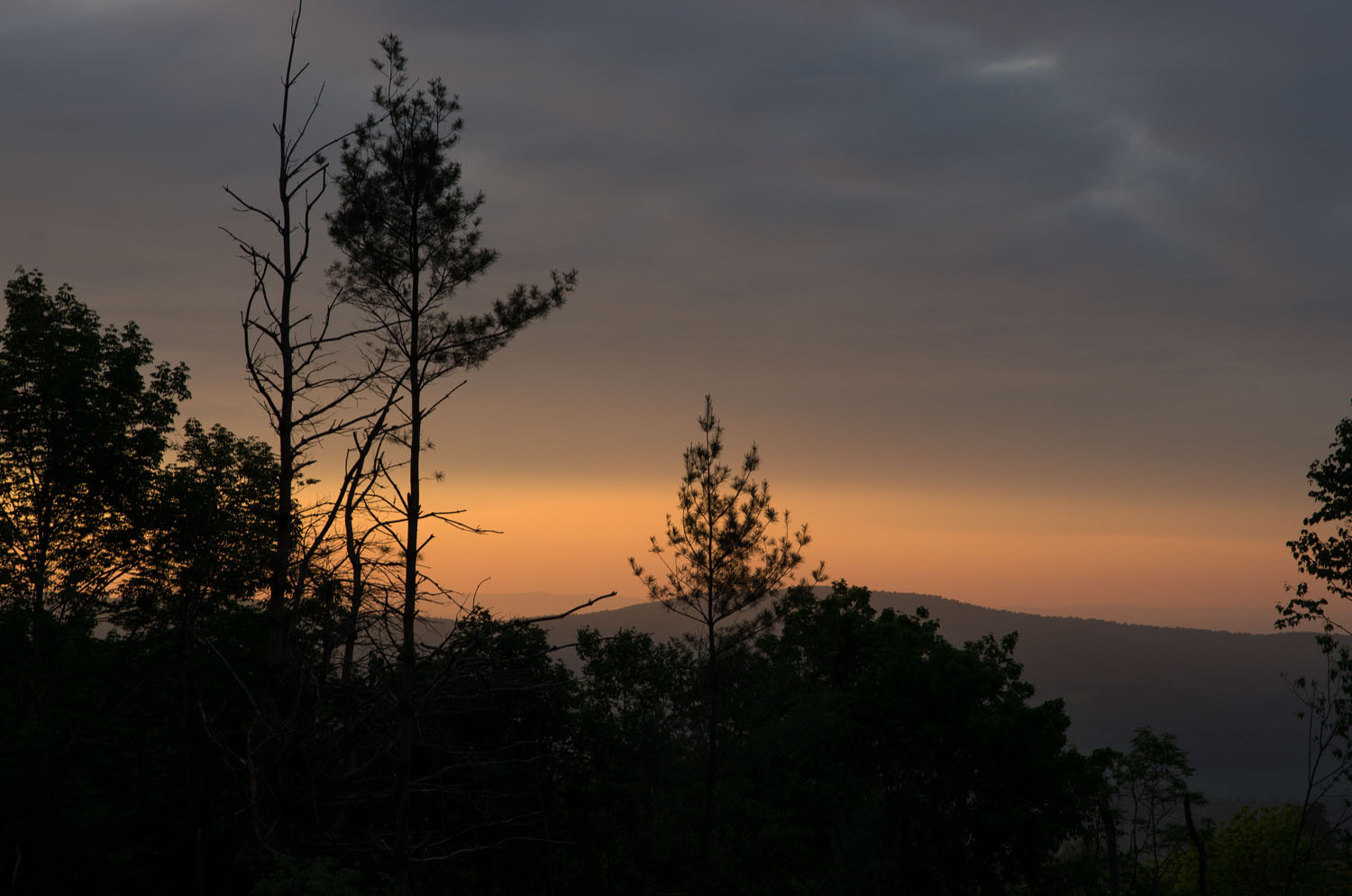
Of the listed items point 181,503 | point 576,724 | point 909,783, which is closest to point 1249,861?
point 909,783

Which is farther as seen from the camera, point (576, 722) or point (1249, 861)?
point (1249, 861)

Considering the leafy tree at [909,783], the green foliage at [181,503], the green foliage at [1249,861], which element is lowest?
the green foliage at [1249,861]

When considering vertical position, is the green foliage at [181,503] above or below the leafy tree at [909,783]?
above

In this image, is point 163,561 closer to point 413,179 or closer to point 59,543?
point 59,543

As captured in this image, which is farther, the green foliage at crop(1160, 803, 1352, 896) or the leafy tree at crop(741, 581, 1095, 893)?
the green foliage at crop(1160, 803, 1352, 896)

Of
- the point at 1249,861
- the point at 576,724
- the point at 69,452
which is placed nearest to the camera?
the point at 69,452

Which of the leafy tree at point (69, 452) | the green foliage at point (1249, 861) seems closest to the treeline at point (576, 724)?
the leafy tree at point (69, 452)

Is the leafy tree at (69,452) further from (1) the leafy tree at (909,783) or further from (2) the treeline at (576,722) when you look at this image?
(1) the leafy tree at (909,783)

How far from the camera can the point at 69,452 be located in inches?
1377

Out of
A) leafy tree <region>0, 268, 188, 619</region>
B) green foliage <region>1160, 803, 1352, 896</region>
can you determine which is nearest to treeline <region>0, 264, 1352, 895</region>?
leafy tree <region>0, 268, 188, 619</region>

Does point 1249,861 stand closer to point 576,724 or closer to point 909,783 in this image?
point 909,783

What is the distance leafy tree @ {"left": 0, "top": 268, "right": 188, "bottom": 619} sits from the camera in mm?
34156

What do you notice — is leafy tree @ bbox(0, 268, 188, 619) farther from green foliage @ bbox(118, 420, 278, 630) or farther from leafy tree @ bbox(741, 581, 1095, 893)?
leafy tree @ bbox(741, 581, 1095, 893)

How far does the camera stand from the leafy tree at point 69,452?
3416cm
